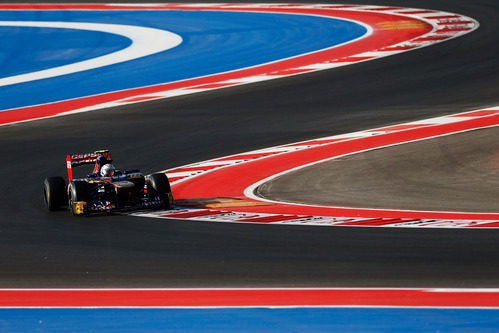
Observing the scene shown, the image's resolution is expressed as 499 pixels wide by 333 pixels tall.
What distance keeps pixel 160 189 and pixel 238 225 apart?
6.23 ft

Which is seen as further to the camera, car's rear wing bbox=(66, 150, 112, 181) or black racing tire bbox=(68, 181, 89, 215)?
car's rear wing bbox=(66, 150, 112, 181)

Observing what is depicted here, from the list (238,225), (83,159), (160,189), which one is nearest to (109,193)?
(160,189)

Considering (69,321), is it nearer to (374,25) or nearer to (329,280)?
(329,280)

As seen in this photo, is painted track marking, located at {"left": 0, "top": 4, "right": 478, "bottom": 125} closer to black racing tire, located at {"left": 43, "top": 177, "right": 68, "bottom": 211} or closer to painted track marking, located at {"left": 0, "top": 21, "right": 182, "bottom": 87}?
painted track marking, located at {"left": 0, "top": 21, "right": 182, "bottom": 87}

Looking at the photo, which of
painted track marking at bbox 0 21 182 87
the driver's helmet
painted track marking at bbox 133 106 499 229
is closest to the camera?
painted track marking at bbox 133 106 499 229

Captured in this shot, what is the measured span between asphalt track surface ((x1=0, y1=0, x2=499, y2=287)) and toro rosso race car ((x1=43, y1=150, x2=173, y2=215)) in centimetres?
23

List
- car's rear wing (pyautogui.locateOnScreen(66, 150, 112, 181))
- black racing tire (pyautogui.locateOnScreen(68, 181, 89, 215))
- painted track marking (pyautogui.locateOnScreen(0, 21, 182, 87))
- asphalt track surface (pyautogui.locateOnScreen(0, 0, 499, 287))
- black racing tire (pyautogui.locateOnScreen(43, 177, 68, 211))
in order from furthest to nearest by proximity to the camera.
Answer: painted track marking (pyautogui.locateOnScreen(0, 21, 182, 87)) < car's rear wing (pyautogui.locateOnScreen(66, 150, 112, 181)) < black racing tire (pyautogui.locateOnScreen(43, 177, 68, 211)) < black racing tire (pyautogui.locateOnScreen(68, 181, 89, 215)) < asphalt track surface (pyautogui.locateOnScreen(0, 0, 499, 287))

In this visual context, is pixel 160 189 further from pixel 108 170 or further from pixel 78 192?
pixel 78 192

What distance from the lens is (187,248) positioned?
11328 millimetres

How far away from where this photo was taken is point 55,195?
14234mm

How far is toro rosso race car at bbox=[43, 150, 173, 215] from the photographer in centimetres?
1388

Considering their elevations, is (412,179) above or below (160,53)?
below

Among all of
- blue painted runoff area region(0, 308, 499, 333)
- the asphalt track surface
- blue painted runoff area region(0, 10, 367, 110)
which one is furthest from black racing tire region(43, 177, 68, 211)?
blue painted runoff area region(0, 10, 367, 110)

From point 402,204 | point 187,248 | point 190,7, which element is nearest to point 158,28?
point 190,7
